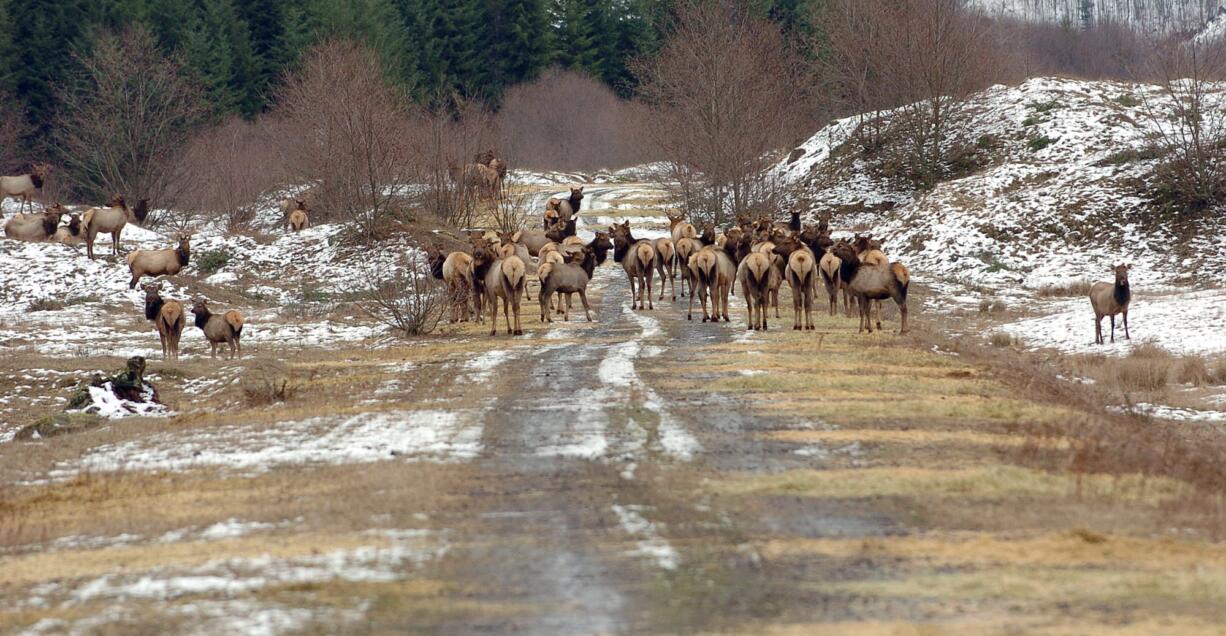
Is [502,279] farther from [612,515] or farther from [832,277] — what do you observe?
[612,515]

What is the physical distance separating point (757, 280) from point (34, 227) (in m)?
26.7

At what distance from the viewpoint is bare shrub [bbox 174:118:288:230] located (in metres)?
53.8

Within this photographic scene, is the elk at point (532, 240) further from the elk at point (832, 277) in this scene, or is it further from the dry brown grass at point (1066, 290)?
the dry brown grass at point (1066, 290)

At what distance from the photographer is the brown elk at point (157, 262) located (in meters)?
34.6

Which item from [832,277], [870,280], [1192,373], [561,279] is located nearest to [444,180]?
[561,279]

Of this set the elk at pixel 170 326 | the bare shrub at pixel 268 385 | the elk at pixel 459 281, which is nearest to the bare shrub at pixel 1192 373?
the elk at pixel 459 281

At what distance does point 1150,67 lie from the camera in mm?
44906

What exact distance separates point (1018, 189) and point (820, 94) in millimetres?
26999

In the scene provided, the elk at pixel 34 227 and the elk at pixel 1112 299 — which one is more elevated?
the elk at pixel 34 227

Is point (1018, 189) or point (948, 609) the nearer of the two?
point (948, 609)

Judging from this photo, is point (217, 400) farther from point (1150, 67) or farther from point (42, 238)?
point (1150, 67)

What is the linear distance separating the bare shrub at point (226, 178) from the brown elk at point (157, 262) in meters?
15.1

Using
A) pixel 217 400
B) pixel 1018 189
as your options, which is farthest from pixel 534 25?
pixel 217 400

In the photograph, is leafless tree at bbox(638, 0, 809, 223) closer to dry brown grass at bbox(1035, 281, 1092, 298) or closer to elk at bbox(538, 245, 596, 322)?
dry brown grass at bbox(1035, 281, 1092, 298)
